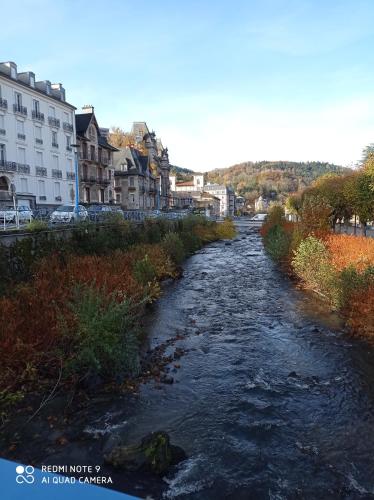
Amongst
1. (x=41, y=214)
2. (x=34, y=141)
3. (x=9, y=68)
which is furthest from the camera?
(x=34, y=141)

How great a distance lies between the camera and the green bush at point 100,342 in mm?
9031

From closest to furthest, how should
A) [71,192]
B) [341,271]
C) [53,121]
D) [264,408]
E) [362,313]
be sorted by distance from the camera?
[264,408] → [362,313] → [341,271] → [53,121] → [71,192]

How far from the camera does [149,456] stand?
6.64 meters

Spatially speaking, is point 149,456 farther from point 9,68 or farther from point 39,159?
point 9,68

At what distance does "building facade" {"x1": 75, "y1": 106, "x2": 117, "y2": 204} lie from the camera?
52.8m

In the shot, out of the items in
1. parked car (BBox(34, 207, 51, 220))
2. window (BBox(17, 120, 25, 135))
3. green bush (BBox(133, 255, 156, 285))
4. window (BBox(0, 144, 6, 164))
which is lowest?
green bush (BBox(133, 255, 156, 285))

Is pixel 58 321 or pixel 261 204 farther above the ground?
pixel 261 204

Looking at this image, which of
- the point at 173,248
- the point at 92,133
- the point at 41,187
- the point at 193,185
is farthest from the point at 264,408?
the point at 193,185

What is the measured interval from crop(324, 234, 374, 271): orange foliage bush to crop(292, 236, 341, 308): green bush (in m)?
0.46

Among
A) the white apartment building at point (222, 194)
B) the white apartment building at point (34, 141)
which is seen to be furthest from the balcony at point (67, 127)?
the white apartment building at point (222, 194)

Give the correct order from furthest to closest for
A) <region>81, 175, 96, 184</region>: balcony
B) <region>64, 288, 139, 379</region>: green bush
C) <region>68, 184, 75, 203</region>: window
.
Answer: <region>81, 175, 96, 184</region>: balcony → <region>68, 184, 75, 203</region>: window → <region>64, 288, 139, 379</region>: green bush

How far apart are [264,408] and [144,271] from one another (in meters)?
11.5

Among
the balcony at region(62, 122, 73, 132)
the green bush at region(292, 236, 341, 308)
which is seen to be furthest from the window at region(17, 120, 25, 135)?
the green bush at region(292, 236, 341, 308)

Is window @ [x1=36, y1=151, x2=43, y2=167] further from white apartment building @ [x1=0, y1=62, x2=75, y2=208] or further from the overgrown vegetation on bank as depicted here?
the overgrown vegetation on bank
